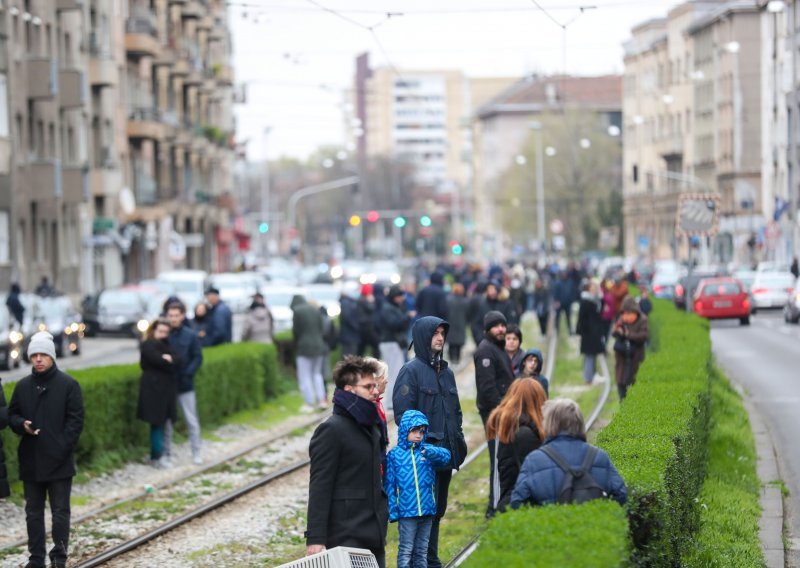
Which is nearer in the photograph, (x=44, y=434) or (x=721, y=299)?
(x=44, y=434)

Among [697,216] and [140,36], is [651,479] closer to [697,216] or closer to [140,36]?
[697,216]

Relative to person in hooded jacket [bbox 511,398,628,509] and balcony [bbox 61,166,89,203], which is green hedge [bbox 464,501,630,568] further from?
balcony [bbox 61,166,89,203]

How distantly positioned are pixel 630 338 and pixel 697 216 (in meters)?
6.59

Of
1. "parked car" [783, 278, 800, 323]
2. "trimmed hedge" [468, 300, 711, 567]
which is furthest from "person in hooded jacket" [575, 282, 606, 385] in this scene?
"parked car" [783, 278, 800, 323]

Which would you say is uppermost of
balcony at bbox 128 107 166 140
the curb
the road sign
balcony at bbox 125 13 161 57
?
balcony at bbox 125 13 161 57

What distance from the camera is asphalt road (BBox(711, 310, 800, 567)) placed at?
18363mm

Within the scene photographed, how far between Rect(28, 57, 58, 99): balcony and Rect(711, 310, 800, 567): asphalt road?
21794mm

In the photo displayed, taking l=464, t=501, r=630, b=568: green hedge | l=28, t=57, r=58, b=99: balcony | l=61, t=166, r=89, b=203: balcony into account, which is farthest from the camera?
l=61, t=166, r=89, b=203: balcony

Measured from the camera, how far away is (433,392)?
12180 millimetres

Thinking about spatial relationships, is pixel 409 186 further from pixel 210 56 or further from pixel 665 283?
pixel 665 283

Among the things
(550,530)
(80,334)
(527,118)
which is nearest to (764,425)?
(550,530)

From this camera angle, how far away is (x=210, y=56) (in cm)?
10119

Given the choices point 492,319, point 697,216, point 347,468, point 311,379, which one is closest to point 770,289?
point 697,216

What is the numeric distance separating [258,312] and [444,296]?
12.2 feet
